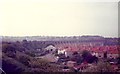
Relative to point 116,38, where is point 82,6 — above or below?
above

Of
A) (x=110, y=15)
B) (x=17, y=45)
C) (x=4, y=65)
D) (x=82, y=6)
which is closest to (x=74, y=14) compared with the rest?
(x=82, y=6)

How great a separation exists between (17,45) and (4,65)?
288 millimetres

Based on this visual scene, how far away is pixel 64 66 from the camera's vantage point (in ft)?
6.89

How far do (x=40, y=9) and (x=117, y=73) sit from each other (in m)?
1.20

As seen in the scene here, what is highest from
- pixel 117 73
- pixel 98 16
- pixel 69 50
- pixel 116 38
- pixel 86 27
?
pixel 98 16

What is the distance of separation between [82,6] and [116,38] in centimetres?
55

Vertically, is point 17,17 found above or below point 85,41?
above

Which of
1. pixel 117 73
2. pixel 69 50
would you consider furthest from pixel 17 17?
pixel 117 73

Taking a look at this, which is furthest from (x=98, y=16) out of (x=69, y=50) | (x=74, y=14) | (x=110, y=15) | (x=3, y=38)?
(x=3, y=38)

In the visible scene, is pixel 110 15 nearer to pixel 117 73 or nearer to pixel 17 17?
pixel 117 73

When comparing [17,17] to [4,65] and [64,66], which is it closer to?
[4,65]

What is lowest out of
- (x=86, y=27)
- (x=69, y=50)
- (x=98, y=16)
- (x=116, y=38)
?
(x=69, y=50)

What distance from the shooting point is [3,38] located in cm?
212

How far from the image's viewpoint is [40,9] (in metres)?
2.12
